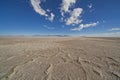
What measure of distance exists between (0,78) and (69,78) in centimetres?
287

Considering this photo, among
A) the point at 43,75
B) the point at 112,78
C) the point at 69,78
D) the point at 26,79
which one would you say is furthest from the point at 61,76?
the point at 112,78

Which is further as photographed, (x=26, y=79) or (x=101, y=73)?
(x=101, y=73)

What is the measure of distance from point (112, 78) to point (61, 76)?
6.96 feet

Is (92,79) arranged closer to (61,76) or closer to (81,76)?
(81,76)

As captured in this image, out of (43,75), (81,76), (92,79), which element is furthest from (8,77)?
(92,79)

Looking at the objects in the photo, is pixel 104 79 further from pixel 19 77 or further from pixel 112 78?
pixel 19 77

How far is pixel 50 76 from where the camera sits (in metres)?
3.40

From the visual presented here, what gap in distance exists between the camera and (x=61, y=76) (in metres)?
3.41

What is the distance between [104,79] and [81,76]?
907 millimetres

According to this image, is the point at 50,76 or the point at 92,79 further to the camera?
the point at 50,76

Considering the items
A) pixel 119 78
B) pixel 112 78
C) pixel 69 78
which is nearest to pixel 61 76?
pixel 69 78

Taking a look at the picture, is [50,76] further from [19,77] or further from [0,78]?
[0,78]

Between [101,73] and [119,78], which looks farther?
[101,73]

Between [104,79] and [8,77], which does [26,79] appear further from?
[104,79]
